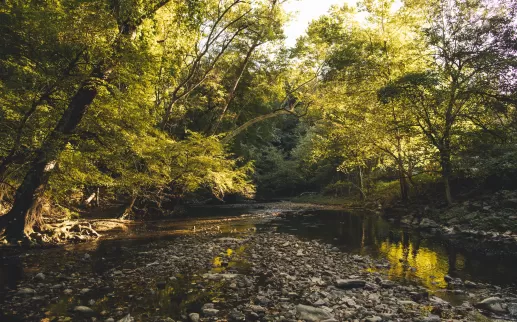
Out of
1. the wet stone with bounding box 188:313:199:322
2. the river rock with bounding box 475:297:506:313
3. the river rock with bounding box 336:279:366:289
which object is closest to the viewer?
the wet stone with bounding box 188:313:199:322

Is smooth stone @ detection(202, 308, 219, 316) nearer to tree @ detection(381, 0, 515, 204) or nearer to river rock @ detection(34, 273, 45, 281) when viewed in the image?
river rock @ detection(34, 273, 45, 281)

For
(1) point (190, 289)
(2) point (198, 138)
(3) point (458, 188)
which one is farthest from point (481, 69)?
(1) point (190, 289)

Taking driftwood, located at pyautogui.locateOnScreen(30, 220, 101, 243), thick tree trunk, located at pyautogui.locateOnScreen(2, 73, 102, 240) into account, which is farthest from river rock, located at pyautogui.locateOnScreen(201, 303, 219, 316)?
driftwood, located at pyautogui.locateOnScreen(30, 220, 101, 243)

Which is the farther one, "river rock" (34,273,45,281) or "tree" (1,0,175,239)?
"tree" (1,0,175,239)

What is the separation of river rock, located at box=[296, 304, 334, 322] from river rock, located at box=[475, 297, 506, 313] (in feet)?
10.7

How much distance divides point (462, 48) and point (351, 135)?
33.4 ft

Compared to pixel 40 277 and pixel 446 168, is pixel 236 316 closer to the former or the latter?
pixel 40 277

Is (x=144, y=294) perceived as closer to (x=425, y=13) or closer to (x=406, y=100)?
(x=406, y=100)

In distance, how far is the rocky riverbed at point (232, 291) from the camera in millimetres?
5645

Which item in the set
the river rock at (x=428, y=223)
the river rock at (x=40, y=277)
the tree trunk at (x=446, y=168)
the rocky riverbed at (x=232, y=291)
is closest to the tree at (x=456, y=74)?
the tree trunk at (x=446, y=168)

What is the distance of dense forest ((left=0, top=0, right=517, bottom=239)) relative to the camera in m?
9.21

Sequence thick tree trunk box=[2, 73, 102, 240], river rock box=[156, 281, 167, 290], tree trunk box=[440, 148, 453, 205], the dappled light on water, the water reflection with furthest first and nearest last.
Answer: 1. tree trunk box=[440, 148, 453, 205]
2. thick tree trunk box=[2, 73, 102, 240]
3. the water reflection
4. the dappled light on water
5. river rock box=[156, 281, 167, 290]

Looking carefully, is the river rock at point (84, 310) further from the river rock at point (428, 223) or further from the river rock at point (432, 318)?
the river rock at point (428, 223)

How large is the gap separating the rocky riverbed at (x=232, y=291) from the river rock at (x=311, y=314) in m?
0.02
